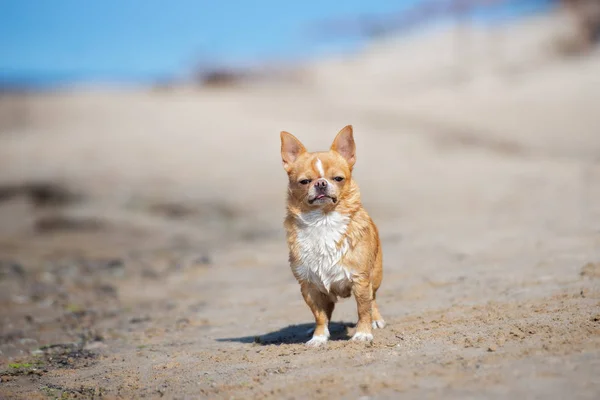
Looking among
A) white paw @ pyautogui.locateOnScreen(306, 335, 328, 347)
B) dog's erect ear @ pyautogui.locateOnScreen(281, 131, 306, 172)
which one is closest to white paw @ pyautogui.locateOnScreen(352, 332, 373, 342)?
white paw @ pyautogui.locateOnScreen(306, 335, 328, 347)

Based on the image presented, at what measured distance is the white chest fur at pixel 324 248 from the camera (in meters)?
5.62

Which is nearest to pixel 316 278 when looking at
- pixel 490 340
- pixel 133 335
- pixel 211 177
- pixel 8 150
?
pixel 490 340

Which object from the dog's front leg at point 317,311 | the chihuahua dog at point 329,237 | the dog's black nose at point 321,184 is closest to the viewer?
the dog's black nose at point 321,184

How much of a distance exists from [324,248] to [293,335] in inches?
49.9

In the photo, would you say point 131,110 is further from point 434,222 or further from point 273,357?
point 273,357

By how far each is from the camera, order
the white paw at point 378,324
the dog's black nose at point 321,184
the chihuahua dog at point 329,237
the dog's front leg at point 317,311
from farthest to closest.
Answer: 1. the white paw at point 378,324
2. the dog's front leg at point 317,311
3. the chihuahua dog at point 329,237
4. the dog's black nose at point 321,184

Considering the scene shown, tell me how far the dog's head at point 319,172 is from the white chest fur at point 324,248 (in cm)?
13

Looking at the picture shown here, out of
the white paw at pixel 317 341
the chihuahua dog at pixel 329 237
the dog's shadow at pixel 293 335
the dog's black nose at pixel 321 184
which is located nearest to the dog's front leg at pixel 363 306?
the chihuahua dog at pixel 329 237

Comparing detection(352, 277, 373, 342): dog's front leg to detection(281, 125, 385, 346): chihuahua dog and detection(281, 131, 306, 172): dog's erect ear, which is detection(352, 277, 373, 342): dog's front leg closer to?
detection(281, 125, 385, 346): chihuahua dog

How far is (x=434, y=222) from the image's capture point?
41.6 feet

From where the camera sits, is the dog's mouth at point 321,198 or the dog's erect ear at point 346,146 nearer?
the dog's mouth at point 321,198

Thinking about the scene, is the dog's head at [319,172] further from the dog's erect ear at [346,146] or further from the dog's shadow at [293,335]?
the dog's shadow at [293,335]

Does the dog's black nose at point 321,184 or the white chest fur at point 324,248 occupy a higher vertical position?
the dog's black nose at point 321,184

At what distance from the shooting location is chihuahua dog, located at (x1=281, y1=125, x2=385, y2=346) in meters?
5.61
